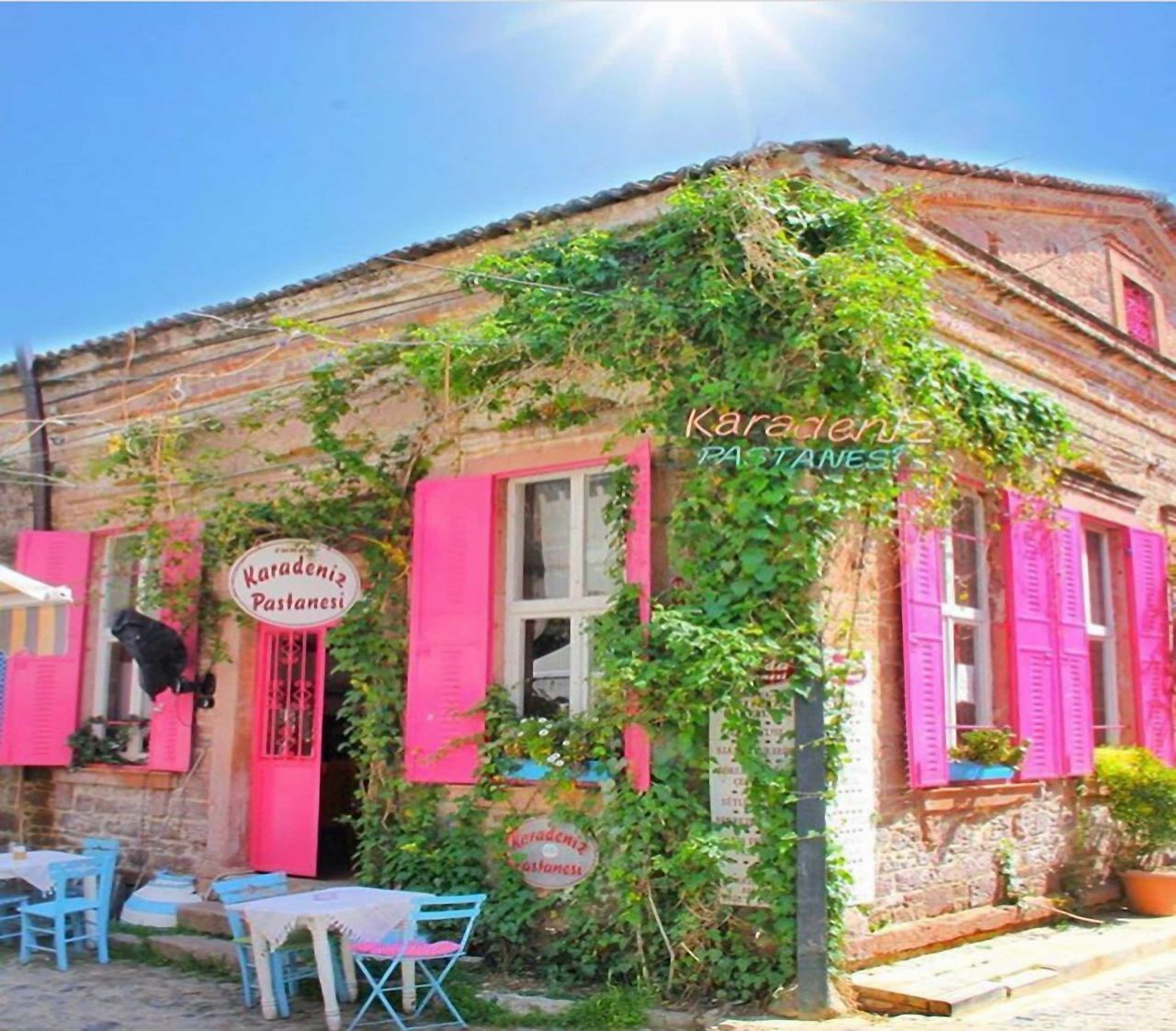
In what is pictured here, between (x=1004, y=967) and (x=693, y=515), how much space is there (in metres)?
3.13

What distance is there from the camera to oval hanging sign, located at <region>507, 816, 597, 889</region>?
7.20m

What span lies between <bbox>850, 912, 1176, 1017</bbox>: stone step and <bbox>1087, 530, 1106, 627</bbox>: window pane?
2.42 meters

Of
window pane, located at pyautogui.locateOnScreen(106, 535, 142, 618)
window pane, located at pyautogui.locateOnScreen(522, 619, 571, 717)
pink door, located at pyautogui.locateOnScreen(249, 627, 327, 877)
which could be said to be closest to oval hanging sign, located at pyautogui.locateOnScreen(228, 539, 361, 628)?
pink door, located at pyautogui.locateOnScreen(249, 627, 327, 877)

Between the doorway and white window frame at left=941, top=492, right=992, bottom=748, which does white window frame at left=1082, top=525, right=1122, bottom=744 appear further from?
the doorway

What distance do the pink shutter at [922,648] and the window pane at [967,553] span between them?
0.77m

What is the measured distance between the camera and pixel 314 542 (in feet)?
27.8

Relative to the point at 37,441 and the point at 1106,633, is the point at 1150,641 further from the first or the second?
the point at 37,441

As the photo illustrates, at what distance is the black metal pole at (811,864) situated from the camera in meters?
6.17

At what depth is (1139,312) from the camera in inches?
467

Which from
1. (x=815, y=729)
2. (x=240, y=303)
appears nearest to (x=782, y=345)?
(x=815, y=729)

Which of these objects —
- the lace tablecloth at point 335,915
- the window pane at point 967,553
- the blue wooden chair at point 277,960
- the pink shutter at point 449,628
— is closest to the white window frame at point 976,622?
the window pane at point 967,553

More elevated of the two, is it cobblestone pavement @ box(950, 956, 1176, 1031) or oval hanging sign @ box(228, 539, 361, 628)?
oval hanging sign @ box(228, 539, 361, 628)

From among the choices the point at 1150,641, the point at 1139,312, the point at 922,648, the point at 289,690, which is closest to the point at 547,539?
the point at 922,648

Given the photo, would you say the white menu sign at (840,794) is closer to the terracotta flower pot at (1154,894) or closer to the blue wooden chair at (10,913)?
the terracotta flower pot at (1154,894)
